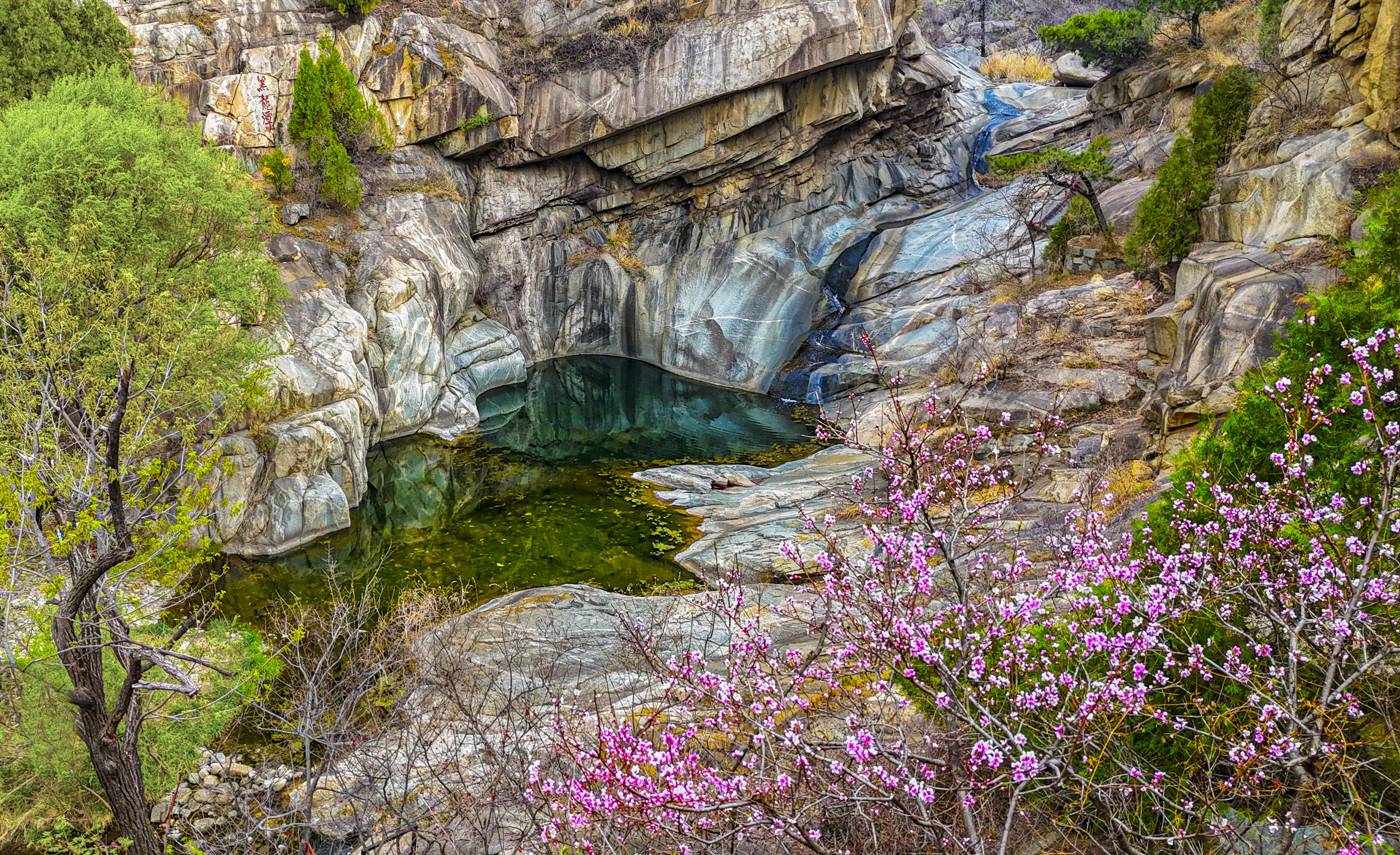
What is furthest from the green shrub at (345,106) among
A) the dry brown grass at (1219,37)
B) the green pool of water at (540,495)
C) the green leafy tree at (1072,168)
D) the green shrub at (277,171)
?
the dry brown grass at (1219,37)

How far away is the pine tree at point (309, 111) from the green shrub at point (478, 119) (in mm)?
5265

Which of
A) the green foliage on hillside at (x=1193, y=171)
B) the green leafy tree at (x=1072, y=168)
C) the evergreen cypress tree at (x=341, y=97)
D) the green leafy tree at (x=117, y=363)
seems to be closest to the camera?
the green leafy tree at (x=117, y=363)

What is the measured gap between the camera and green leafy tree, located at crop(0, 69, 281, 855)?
22.5ft

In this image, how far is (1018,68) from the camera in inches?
1763

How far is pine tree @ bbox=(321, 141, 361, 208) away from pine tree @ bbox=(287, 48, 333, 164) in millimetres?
794

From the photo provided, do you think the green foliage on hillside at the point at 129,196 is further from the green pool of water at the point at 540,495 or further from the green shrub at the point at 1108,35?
the green shrub at the point at 1108,35

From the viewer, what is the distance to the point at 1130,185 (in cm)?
2556

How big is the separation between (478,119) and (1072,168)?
70.9 feet

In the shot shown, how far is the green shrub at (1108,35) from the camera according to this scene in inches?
1205

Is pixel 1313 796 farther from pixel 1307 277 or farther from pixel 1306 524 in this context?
pixel 1307 277

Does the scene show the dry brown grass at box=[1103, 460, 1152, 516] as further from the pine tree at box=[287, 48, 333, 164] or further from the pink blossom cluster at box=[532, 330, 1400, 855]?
the pine tree at box=[287, 48, 333, 164]

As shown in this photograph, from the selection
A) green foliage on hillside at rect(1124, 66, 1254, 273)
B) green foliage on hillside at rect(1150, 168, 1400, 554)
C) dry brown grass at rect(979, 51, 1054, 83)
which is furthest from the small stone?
dry brown grass at rect(979, 51, 1054, 83)

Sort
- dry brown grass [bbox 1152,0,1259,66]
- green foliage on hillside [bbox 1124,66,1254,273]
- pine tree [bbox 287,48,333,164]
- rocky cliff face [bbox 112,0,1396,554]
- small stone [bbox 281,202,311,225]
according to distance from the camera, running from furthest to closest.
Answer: pine tree [bbox 287,48,333,164] < dry brown grass [bbox 1152,0,1259,66] < small stone [bbox 281,202,311,225] < rocky cliff face [bbox 112,0,1396,554] < green foliage on hillside [bbox 1124,66,1254,273]

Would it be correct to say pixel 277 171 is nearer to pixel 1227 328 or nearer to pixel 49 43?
pixel 49 43
